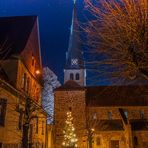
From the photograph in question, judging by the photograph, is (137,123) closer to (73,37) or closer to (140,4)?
(73,37)

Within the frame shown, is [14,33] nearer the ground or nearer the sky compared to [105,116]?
nearer the sky

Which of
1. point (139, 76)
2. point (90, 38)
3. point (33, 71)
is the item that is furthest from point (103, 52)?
point (33, 71)

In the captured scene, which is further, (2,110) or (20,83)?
(20,83)

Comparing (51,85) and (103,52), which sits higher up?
(51,85)

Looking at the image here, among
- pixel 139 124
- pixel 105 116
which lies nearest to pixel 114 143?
pixel 139 124

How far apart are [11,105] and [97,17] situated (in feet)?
41.9

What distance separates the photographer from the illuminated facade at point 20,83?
19328 millimetres

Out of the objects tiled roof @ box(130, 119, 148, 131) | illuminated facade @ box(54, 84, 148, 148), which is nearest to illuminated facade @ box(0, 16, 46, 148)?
illuminated facade @ box(54, 84, 148, 148)

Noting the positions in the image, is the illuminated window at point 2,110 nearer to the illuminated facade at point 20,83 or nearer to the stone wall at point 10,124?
the illuminated facade at point 20,83

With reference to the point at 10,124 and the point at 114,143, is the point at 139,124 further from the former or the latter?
the point at 10,124

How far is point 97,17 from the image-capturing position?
9711 millimetres

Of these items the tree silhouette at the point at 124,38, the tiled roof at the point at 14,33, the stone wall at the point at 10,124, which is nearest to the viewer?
the tree silhouette at the point at 124,38

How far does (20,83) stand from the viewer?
23.4 metres

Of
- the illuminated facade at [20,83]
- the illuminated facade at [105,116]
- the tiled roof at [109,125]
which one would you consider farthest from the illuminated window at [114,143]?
the illuminated facade at [20,83]
